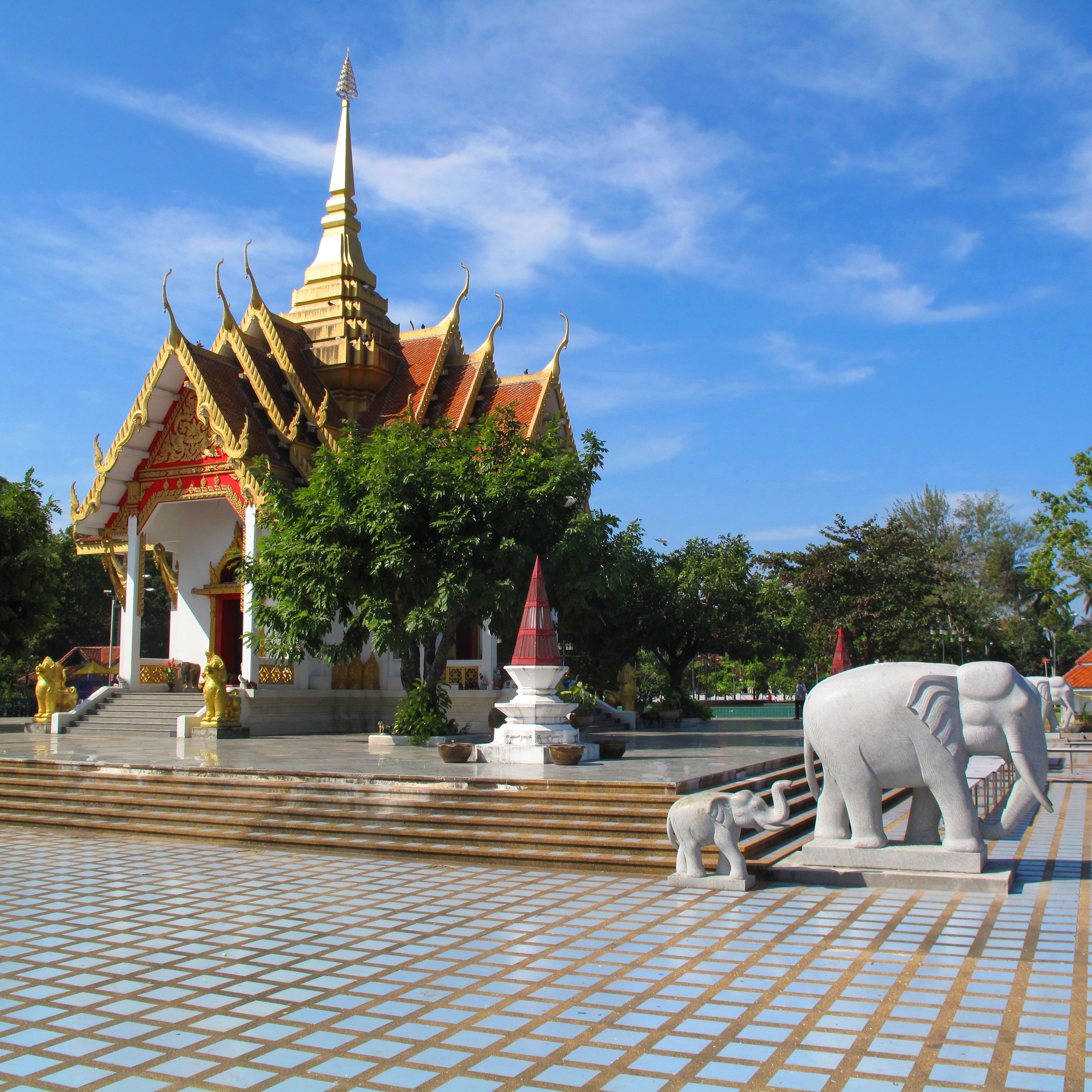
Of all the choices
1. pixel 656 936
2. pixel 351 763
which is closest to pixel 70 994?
pixel 656 936

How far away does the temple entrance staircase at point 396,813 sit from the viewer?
8.53 metres

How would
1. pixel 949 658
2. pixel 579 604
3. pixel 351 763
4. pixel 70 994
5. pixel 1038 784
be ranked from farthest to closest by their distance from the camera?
pixel 949 658, pixel 579 604, pixel 351 763, pixel 1038 784, pixel 70 994

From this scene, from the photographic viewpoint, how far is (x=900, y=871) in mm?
7125

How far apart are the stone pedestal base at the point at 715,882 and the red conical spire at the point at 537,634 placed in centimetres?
577

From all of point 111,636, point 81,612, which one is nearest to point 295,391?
point 111,636

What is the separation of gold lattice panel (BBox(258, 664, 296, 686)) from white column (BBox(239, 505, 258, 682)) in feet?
0.88

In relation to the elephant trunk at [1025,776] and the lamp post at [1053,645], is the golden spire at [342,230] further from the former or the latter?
the lamp post at [1053,645]

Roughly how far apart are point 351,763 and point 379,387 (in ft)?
43.8

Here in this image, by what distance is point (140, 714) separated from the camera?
19.5 m

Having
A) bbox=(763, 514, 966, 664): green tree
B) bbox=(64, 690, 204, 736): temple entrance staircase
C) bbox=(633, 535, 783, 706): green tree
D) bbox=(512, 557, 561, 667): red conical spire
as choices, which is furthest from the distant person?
bbox=(512, 557, 561, 667): red conical spire

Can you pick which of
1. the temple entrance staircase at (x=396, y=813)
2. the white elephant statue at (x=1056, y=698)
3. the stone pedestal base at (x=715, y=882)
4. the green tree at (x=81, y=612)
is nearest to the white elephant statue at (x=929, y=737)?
the stone pedestal base at (x=715, y=882)

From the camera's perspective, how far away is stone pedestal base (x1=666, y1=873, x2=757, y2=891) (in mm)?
7199

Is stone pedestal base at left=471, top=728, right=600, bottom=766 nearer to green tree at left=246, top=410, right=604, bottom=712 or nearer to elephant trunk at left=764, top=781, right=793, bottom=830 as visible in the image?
green tree at left=246, top=410, right=604, bottom=712

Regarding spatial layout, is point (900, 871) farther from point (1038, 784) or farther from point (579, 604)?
point (579, 604)
